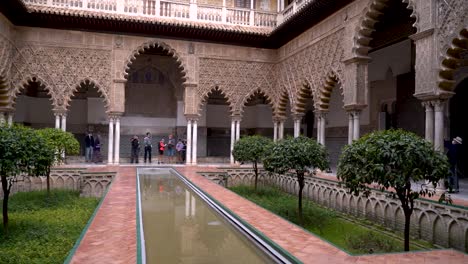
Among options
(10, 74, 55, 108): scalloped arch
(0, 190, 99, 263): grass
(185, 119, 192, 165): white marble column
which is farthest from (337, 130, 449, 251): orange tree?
(10, 74, 55, 108): scalloped arch

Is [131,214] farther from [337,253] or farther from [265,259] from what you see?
[337,253]

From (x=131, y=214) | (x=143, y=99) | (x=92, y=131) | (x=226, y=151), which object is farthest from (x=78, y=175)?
(x=226, y=151)

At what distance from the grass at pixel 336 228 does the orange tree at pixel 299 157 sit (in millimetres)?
539

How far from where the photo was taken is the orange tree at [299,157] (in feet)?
26.6

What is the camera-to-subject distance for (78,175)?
11.4m

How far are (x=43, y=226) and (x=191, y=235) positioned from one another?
3.03 m

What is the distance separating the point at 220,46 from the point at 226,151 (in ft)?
20.3

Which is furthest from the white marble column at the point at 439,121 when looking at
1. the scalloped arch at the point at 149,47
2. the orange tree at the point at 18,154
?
the scalloped arch at the point at 149,47

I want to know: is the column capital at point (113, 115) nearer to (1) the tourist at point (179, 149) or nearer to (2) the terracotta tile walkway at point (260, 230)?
(1) the tourist at point (179, 149)

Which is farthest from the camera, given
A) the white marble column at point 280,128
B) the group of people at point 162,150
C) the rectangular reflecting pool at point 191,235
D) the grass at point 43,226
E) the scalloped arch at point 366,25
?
the white marble column at point 280,128

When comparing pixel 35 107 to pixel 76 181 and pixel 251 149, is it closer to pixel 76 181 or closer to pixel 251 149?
pixel 76 181

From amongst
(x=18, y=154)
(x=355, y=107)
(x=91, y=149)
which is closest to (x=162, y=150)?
(x=91, y=149)

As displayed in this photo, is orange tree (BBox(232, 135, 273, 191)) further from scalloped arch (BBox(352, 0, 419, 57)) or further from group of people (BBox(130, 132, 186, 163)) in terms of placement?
group of people (BBox(130, 132, 186, 163))

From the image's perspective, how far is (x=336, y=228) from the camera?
7.58 m
